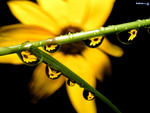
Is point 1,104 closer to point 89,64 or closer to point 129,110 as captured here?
point 89,64

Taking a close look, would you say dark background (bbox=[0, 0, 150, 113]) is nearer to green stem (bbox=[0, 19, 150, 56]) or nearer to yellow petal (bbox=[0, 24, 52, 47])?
yellow petal (bbox=[0, 24, 52, 47])

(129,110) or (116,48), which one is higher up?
(116,48)

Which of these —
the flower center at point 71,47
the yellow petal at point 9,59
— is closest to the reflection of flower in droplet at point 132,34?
the flower center at point 71,47

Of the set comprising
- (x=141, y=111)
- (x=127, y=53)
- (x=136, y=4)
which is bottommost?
(x=141, y=111)

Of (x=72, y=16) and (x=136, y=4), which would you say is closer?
(x=72, y=16)

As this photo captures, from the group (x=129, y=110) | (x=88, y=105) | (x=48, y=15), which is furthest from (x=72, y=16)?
(x=129, y=110)

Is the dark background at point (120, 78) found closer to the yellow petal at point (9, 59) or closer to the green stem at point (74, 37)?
the yellow petal at point (9, 59)

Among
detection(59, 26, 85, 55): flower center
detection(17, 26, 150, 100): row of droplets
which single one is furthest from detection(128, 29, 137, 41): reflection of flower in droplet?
detection(59, 26, 85, 55): flower center
